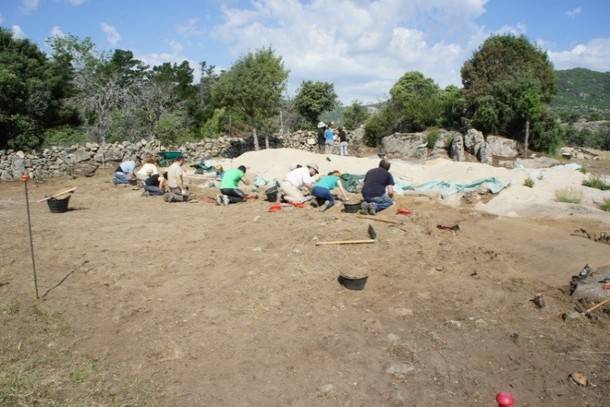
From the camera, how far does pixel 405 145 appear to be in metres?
19.9

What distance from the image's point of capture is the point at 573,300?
4.69 metres

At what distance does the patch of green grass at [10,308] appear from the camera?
4422mm

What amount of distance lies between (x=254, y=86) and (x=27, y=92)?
33.6 ft

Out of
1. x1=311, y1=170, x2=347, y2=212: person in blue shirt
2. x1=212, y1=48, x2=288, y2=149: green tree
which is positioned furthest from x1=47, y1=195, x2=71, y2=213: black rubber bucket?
x1=212, y1=48, x2=288, y2=149: green tree

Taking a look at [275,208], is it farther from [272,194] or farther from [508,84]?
[508,84]

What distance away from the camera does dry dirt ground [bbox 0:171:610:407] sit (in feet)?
11.1

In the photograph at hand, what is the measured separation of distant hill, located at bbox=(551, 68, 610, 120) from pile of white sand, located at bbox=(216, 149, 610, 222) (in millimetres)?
56395

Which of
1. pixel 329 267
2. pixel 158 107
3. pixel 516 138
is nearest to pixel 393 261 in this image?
pixel 329 267

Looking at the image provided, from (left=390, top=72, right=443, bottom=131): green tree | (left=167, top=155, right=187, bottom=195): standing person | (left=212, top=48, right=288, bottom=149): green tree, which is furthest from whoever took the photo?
(left=390, top=72, right=443, bottom=131): green tree

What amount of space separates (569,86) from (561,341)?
84.1m

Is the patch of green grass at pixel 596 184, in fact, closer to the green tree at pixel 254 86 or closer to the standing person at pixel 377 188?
the standing person at pixel 377 188

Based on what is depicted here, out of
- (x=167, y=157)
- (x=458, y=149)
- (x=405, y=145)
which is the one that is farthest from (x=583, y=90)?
(x=167, y=157)

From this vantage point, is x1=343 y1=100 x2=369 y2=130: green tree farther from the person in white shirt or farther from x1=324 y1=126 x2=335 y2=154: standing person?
the person in white shirt

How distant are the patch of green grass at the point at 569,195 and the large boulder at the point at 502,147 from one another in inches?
339
